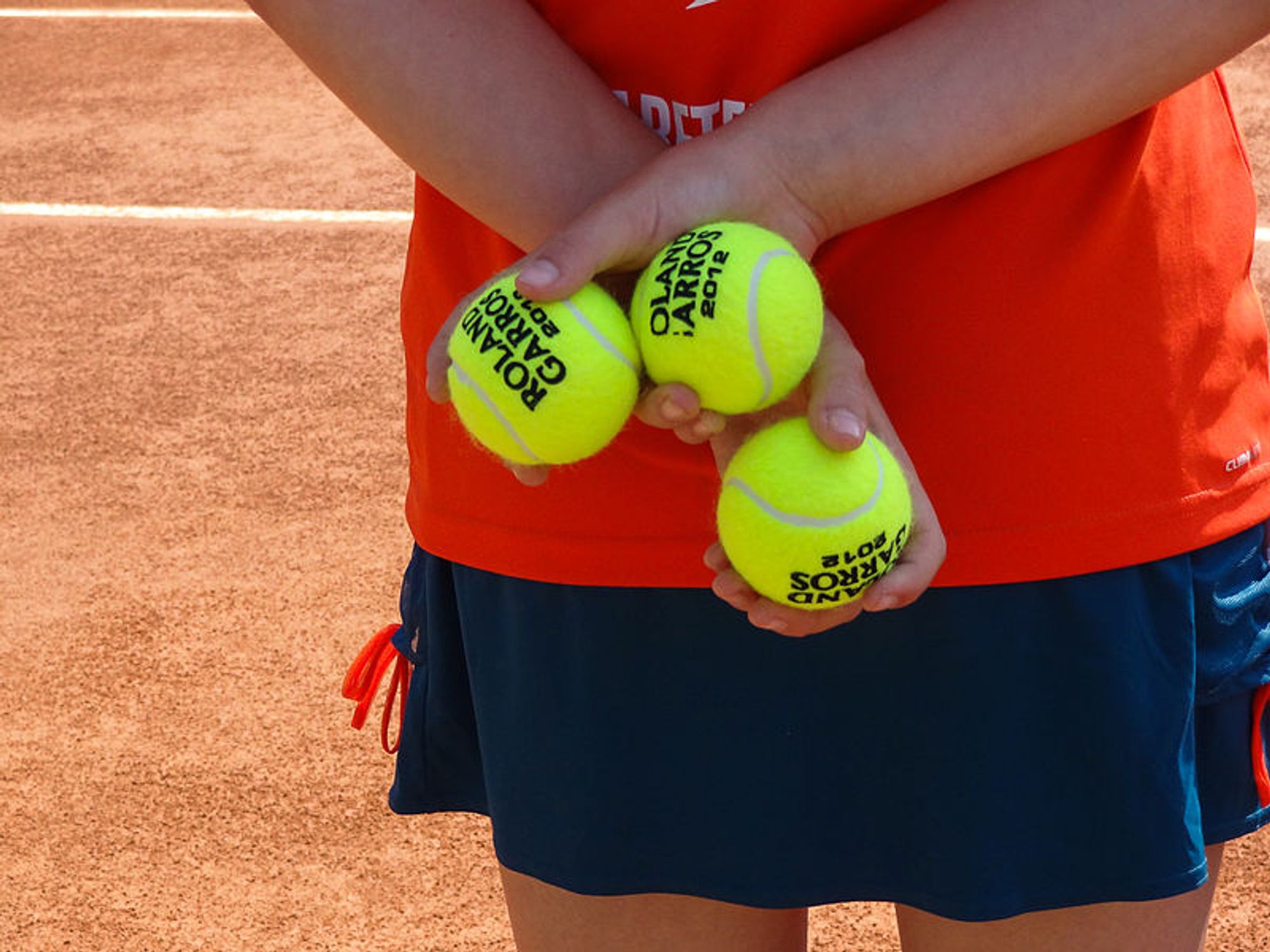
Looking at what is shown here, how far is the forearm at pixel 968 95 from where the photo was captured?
1.15 m

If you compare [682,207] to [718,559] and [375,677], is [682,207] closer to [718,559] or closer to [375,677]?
[718,559]

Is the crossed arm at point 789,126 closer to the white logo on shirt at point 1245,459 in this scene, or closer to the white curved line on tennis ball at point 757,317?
the white curved line on tennis ball at point 757,317

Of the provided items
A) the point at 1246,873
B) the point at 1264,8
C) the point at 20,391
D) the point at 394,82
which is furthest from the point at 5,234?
the point at 1264,8

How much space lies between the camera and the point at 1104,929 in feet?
4.49

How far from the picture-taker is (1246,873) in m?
2.54

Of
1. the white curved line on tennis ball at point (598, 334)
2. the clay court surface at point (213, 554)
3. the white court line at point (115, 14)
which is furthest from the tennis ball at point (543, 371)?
the white court line at point (115, 14)

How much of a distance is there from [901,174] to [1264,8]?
0.82 feet

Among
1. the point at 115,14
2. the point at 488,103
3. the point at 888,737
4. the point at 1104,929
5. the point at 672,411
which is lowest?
the point at 115,14

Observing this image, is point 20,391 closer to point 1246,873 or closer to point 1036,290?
point 1246,873

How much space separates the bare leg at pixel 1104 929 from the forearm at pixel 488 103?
0.65 m

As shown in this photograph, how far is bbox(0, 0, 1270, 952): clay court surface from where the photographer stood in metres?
2.56

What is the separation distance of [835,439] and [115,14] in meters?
7.32

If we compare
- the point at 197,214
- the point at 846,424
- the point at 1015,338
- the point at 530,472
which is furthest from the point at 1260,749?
the point at 197,214

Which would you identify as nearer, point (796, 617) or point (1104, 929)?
point (796, 617)
